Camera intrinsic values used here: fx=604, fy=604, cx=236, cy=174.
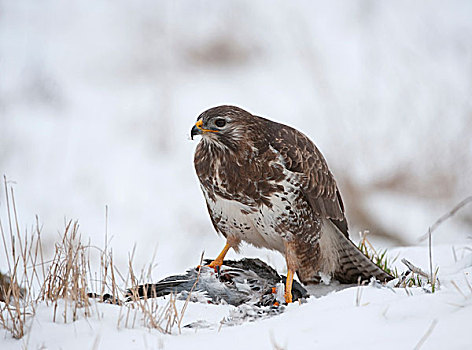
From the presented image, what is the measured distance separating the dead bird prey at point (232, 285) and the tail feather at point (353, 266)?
0.38m

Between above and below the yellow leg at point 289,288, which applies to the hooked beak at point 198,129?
above

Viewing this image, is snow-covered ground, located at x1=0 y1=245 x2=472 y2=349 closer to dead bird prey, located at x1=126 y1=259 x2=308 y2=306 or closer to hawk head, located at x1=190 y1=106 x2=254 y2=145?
dead bird prey, located at x1=126 y1=259 x2=308 y2=306

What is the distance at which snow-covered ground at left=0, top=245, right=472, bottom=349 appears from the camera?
7.75ft

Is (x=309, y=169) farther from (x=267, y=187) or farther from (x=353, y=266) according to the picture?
(x=353, y=266)

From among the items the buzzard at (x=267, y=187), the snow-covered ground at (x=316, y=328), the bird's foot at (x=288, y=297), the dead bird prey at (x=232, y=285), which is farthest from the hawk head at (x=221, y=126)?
the snow-covered ground at (x=316, y=328)

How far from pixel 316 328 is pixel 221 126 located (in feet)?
5.75

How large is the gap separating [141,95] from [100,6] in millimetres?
3352

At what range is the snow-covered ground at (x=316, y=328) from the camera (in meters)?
2.36

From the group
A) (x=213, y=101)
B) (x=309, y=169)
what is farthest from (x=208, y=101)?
(x=309, y=169)

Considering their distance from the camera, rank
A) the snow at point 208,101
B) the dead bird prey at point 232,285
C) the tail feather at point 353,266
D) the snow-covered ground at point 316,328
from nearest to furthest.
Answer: the snow-covered ground at point 316,328 → the dead bird prey at point 232,285 → the tail feather at point 353,266 → the snow at point 208,101

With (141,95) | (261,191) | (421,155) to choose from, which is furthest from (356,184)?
(261,191)

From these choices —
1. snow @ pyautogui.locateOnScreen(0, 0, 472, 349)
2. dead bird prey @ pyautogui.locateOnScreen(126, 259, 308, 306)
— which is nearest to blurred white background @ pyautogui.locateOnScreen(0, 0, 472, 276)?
snow @ pyautogui.locateOnScreen(0, 0, 472, 349)

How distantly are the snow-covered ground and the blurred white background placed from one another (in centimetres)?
437

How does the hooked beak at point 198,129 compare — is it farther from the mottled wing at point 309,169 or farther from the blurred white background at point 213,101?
the blurred white background at point 213,101
